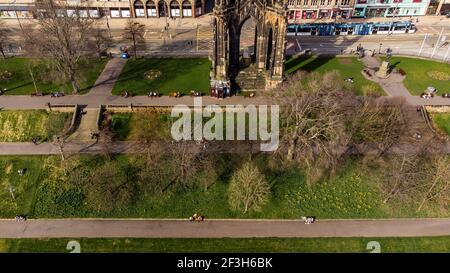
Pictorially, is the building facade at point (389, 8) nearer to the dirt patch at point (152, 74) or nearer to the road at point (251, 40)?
the road at point (251, 40)

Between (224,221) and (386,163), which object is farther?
(386,163)

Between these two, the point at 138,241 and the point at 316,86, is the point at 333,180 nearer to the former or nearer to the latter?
the point at 316,86

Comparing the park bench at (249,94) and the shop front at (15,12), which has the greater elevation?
the shop front at (15,12)

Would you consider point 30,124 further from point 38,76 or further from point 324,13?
point 324,13

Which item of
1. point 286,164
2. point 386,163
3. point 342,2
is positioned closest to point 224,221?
→ point 286,164

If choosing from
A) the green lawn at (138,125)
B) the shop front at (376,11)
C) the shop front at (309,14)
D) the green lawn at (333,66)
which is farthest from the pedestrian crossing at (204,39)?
the shop front at (376,11)
